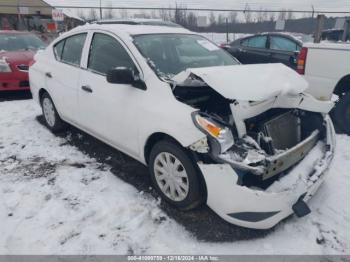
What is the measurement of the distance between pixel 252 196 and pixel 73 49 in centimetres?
323

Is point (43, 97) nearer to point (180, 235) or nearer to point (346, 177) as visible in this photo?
point (180, 235)

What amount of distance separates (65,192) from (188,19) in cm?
2078

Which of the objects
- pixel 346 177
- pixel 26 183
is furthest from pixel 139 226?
pixel 346 177

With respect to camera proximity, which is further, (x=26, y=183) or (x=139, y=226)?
(x=26, y=183)

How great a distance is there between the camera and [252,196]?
2402 millimetres

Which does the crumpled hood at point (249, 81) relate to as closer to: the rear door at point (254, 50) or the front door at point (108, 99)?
the front door at point (108, 99)

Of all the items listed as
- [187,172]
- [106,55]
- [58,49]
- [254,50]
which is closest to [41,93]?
[58,49]

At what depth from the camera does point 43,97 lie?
16.6ft

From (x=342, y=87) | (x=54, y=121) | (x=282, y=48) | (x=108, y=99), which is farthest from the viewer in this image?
(x=282, y=48)

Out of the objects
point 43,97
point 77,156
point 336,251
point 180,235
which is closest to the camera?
point 336,251

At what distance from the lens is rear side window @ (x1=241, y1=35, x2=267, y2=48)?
850cm

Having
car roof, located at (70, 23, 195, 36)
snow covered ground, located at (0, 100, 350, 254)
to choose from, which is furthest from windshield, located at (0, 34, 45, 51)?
snow covered ground, located at (0, 100, 350, 254)

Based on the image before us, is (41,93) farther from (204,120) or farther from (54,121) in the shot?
(204,120)

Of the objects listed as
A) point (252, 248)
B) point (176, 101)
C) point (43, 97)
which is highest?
point (176, 101)
